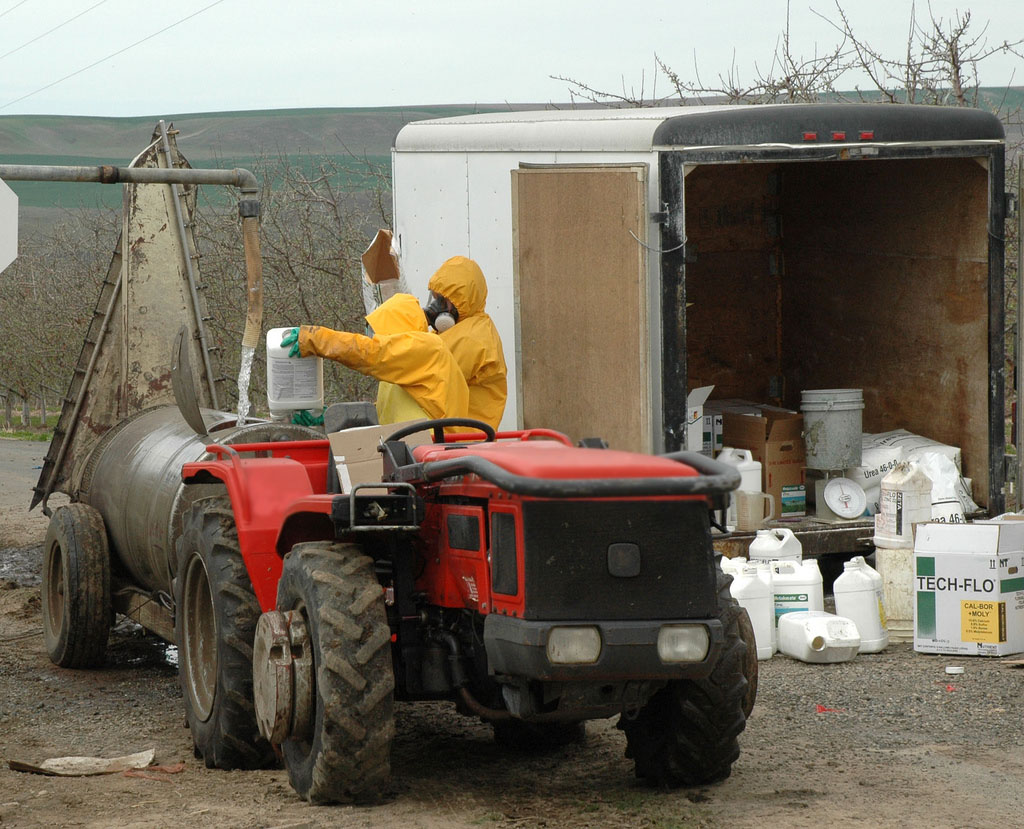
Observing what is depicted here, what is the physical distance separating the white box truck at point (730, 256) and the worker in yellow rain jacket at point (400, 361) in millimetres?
1225

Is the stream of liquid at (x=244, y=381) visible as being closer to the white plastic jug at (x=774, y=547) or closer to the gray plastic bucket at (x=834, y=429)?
the white plastic jug at (x=774, y=547)

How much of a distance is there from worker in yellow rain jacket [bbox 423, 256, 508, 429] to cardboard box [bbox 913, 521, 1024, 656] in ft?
8.51

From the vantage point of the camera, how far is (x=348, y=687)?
4.89 meters

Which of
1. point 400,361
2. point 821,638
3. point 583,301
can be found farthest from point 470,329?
point 821,638

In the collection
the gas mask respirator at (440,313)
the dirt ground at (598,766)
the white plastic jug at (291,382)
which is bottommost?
the dirt ground at (598,766)

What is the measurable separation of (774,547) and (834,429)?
1.81 meters

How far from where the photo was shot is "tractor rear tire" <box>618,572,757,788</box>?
5.11m

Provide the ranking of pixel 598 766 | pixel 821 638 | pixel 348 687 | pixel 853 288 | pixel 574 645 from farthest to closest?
1. pixel 853 288
2. pixel 821 638
3. pixel 598 766
4. pixel 348 687
5. pixel 574 645

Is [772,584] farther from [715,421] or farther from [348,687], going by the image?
[348,687]

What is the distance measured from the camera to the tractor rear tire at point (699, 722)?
201 inches

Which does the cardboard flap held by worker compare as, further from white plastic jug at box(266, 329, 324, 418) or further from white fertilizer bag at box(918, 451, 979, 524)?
white fertilizer bag at box(918, 451, 979, 524)

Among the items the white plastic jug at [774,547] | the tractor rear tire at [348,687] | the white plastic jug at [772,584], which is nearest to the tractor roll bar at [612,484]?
the tractor rear tire at [348,687]

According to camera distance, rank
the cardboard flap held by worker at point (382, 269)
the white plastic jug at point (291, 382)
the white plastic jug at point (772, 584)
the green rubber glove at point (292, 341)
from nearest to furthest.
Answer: the green rubber glove at point (292, 341) < the white plastic jug at point (291, 382) < the white plastic jug at point (772, 584) < the cardboard flap held by worker at point (382, 269)

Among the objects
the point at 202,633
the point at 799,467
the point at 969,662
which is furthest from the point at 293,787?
the point at 799,467
